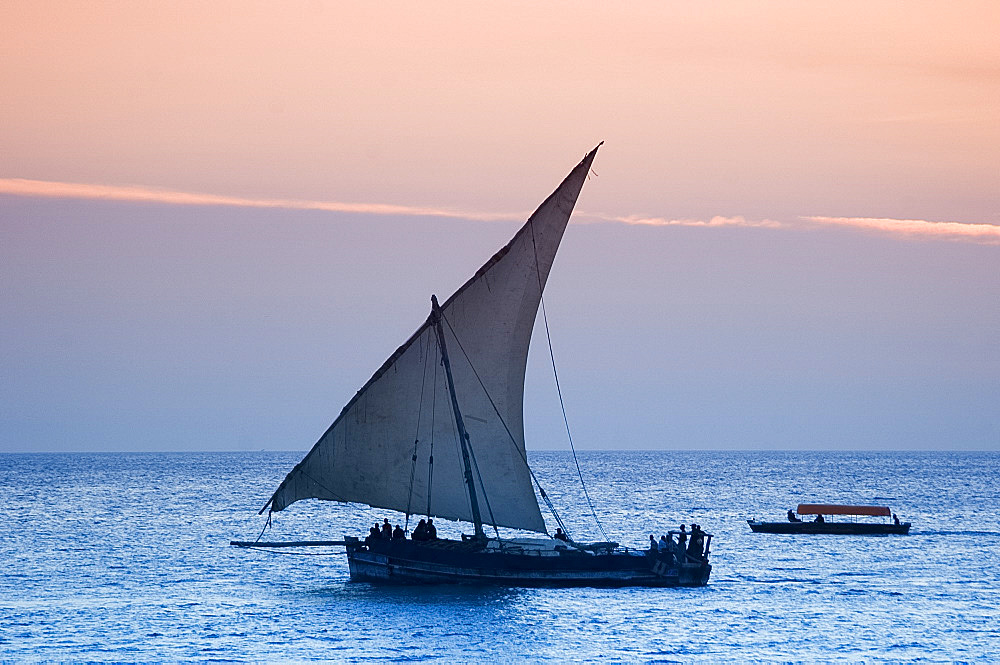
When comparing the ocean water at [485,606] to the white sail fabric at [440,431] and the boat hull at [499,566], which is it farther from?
the white sail fabric at [440,431]

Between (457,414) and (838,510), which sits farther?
(838,510)

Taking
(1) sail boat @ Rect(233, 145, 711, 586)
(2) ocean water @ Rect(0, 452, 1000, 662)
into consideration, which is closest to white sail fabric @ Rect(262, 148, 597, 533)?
(1) sail boat @ Rect(233, 145, 711, 586)

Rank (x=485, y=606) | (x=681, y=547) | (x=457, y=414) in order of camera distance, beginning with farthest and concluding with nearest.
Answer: (x=681, y=547)
(x=457, y=414)
(x=485, y=606)

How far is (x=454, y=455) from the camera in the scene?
173ft

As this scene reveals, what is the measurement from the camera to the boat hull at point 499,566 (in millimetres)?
52781

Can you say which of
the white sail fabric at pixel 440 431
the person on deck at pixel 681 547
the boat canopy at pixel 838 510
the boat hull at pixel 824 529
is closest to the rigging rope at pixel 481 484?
the white sail fabric at pixel 440 431

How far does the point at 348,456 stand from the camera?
2073 inches

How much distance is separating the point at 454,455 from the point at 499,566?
4043 mm

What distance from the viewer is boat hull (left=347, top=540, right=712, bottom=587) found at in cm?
5278

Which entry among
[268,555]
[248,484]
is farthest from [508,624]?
[248,484]

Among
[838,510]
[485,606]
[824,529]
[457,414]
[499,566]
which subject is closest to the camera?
[485,606]

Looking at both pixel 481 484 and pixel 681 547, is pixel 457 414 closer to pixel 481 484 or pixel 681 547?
pixel 481 484

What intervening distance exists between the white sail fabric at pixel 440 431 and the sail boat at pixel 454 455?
3 cm

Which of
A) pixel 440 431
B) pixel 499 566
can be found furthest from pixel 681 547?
pixel 440 431
